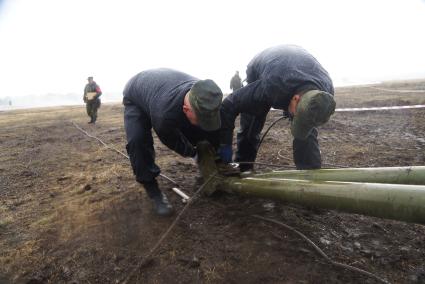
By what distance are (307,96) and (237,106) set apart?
2.69ft

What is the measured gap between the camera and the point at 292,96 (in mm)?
2682

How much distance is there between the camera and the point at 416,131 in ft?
18.4

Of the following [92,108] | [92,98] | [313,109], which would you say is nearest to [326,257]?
[313,109]

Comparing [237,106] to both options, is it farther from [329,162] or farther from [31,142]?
[31,142]

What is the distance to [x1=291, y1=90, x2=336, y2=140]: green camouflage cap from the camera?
2.38 meters

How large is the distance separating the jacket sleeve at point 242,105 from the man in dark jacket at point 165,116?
112mm

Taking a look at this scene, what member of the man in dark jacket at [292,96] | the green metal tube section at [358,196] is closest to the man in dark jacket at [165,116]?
the man in dark jacket at [292,96]

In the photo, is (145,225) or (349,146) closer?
(145,225)

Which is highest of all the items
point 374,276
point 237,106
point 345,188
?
point 237,106

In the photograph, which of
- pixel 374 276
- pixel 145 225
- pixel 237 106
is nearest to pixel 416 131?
pixel 237 106

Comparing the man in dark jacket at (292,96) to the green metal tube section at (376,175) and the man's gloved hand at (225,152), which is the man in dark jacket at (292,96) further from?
the green metal tube section at (376,175)

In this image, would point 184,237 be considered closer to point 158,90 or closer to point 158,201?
point 158,201

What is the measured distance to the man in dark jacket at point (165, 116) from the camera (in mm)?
2547

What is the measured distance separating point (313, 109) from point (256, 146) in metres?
1.52
